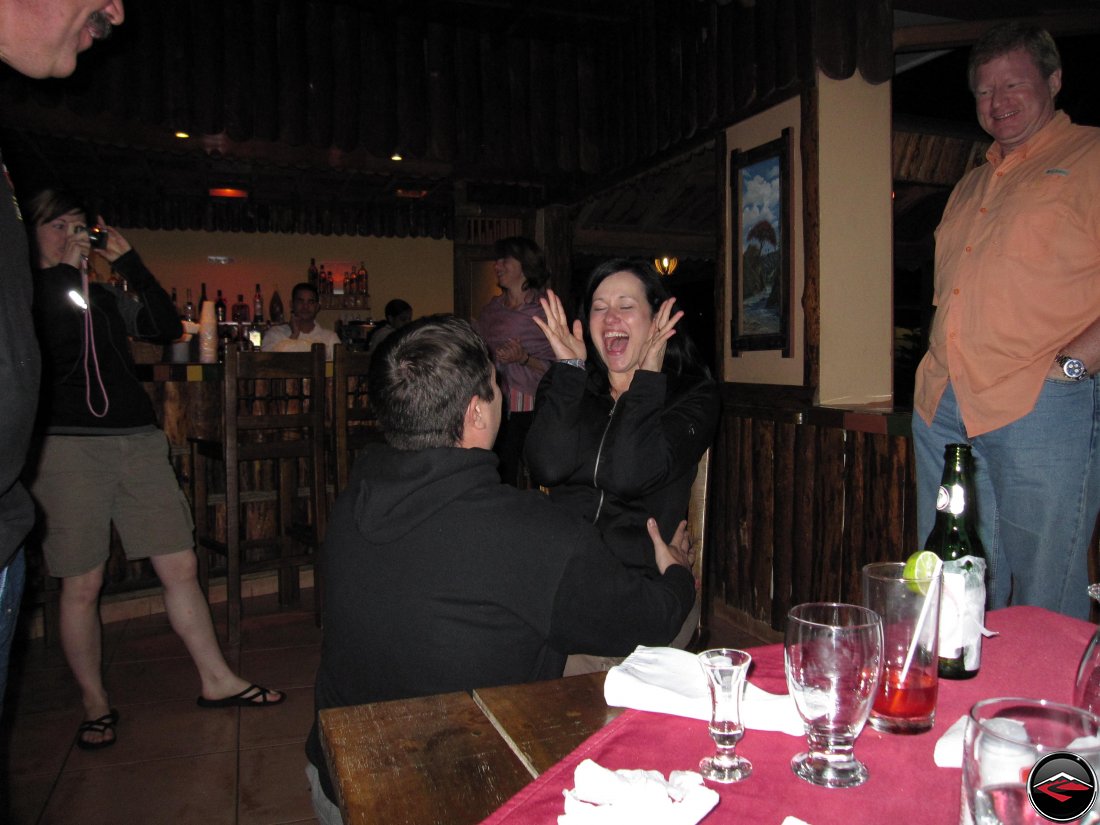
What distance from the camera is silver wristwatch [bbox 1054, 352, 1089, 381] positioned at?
1874 millimetres

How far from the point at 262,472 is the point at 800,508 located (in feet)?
9.34

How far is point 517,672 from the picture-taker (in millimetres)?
1154

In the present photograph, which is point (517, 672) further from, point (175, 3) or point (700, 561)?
point (175, 3)

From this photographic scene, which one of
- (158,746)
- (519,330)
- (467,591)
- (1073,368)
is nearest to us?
(467,591)

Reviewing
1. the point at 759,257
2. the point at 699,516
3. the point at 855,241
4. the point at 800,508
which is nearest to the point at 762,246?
the point at 759,257

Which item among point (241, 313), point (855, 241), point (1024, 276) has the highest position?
point (241, 313)

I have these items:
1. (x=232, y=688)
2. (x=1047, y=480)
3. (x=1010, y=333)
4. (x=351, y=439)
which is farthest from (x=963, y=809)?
(x=351, y=439)

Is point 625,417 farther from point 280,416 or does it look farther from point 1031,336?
point 280,416

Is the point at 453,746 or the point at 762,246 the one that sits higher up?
the point at 762,246

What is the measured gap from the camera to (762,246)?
375cm

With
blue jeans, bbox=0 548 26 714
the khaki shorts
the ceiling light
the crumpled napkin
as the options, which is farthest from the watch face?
the ceiling light

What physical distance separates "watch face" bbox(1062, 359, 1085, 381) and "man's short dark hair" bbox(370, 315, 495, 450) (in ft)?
4.84

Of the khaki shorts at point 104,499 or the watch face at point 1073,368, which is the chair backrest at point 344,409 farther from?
the watch face at point 1073,368

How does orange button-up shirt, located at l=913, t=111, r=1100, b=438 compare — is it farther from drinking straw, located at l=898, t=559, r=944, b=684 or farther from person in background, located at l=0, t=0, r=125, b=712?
person in background, located at l=0, t=0, r=125, b=712
